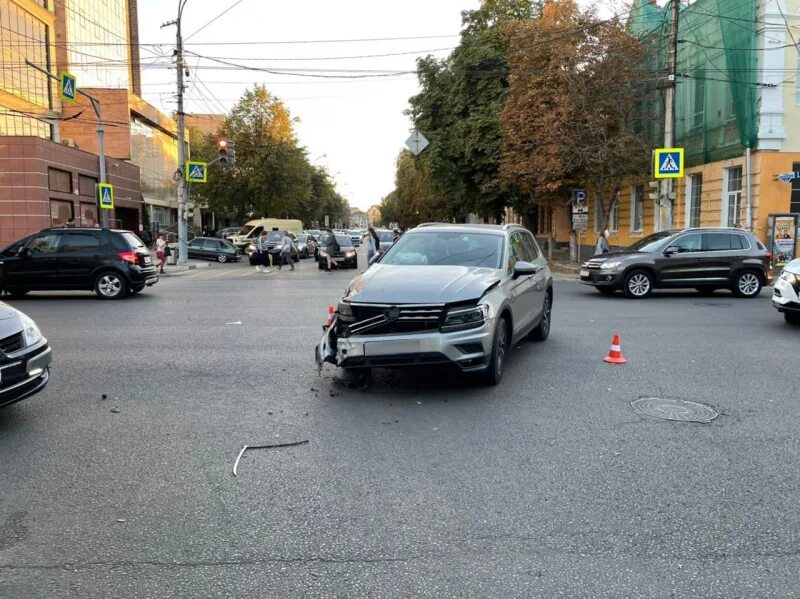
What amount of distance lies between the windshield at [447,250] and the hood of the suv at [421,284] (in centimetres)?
30

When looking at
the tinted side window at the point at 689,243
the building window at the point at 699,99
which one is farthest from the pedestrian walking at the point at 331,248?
the building window at the point at 699,99

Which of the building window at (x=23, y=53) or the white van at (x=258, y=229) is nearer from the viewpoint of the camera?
the building window at (x=23, y=53)

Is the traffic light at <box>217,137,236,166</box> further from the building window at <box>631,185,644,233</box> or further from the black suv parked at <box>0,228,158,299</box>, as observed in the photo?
the building window at <box>631,185,644,233</box>

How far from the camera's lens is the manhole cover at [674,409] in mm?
5766

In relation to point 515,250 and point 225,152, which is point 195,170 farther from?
point 515,250

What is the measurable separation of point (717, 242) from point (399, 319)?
1210 centimetres

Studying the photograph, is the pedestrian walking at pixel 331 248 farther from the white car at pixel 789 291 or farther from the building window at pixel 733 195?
the white car at pixel 789 291

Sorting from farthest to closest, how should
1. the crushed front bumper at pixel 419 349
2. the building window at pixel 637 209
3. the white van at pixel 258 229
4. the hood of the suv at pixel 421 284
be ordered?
the white van at pixel 258 229 → the building window at pixel 637 209 → the hood of the suv at pixel 421 284 → the crushed front bumper at pixel 419 349

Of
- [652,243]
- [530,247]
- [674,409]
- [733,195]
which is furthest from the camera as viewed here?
[733,195]

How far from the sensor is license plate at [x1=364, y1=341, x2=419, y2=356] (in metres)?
6.16

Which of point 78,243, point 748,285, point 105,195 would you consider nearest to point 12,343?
point 78,243

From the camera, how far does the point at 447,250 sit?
309 inches

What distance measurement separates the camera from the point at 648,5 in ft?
89.2

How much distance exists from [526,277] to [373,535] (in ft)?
16.7
